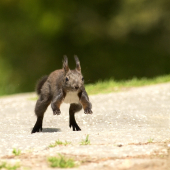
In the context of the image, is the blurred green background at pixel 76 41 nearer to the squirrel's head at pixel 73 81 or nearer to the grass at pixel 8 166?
the squirrel's head at pixel 73 81

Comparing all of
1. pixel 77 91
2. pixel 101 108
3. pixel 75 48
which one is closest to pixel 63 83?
pixel 77 91

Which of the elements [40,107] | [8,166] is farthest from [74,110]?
[8,166]

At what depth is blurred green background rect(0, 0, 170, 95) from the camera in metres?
19.5

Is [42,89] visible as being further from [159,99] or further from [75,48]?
[75,48]

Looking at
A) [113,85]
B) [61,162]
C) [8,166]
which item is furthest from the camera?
[113,85]

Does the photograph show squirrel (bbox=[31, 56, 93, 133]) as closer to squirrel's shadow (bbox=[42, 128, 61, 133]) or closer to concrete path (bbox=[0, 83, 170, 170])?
squirrel's shadow (bbox=[42, 128, 61, 133])

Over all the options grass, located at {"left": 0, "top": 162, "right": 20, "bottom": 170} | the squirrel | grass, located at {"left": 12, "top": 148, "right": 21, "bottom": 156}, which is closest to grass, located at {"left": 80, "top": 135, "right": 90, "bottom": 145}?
grass, located at {"left": 12, "top": 148, "right": 21, "bottom": 156}

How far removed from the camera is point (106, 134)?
257 inches

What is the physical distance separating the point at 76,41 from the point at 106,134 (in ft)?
45.6

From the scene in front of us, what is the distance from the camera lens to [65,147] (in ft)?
18.3

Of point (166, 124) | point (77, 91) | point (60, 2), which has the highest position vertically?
point (60, 2)

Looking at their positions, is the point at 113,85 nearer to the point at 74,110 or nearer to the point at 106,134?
the point at 74,110

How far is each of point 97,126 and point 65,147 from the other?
227 cm

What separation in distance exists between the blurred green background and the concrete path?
8.48 metres
